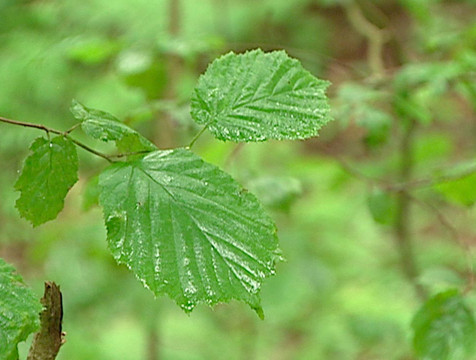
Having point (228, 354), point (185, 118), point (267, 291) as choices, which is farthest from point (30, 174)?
point (228, 354)

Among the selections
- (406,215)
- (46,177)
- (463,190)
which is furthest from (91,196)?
(406,215)

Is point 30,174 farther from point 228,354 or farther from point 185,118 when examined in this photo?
point 228,354

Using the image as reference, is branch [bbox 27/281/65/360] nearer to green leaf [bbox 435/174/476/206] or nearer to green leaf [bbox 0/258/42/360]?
green leaf [bbox 0/258/42/360]

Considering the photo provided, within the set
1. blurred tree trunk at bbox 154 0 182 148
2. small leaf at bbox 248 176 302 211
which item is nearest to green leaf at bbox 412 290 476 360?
small leaf at bbox 248 176 302 211

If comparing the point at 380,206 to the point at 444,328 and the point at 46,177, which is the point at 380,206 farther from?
the point at 46,177

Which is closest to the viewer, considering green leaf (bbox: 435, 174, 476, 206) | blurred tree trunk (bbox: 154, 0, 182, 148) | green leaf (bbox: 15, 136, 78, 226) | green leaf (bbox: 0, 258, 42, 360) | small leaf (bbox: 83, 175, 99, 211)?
green leaf (bbox: 0, 258, 42, 360)

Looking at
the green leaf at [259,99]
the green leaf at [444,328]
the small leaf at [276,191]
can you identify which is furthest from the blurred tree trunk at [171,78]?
the green leaf at [259,99]
